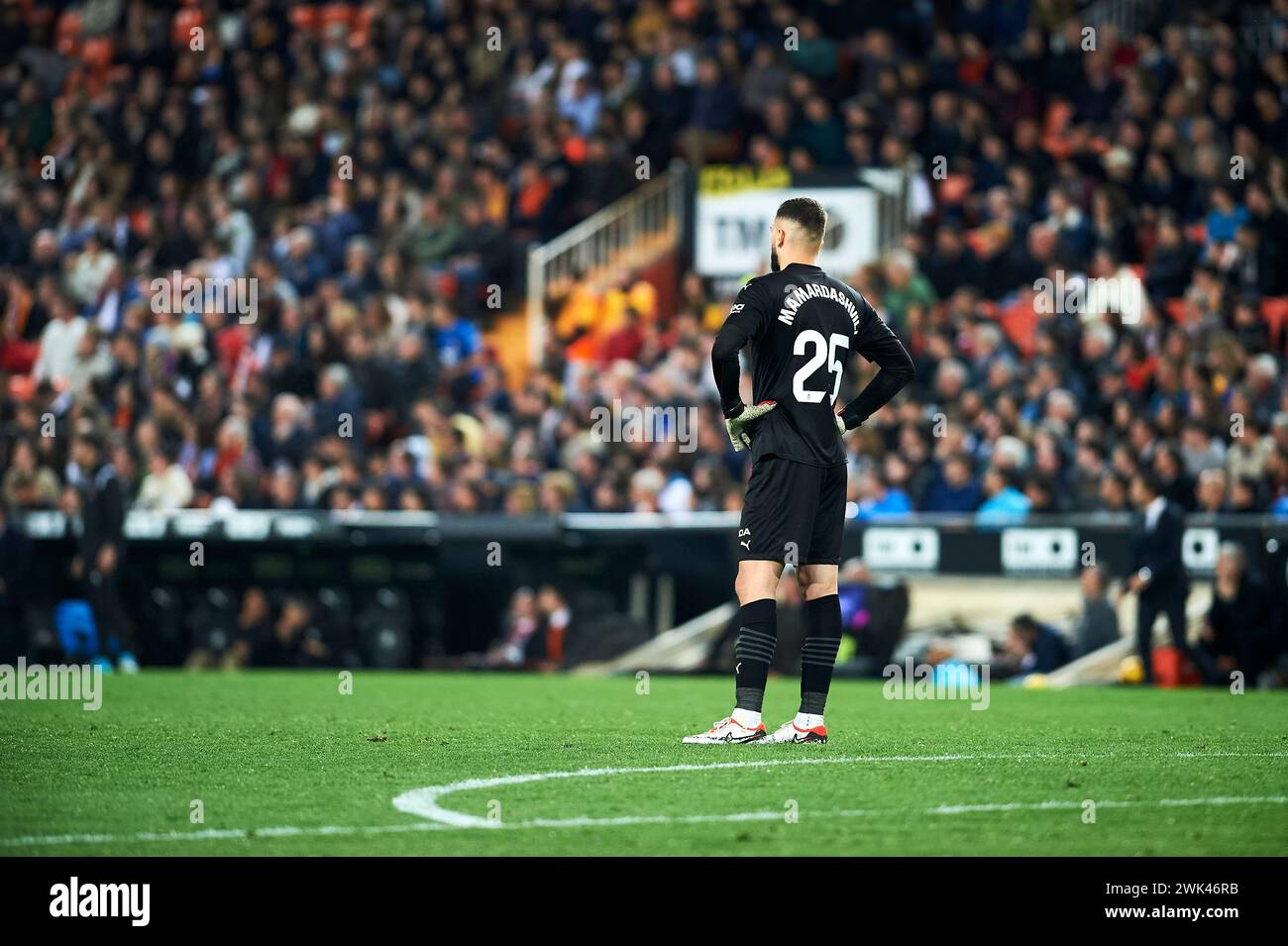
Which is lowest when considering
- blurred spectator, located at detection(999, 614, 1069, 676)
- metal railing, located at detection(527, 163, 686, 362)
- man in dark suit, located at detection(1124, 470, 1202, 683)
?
blurred spectator, located at detection(999, 614, 1069, 676)

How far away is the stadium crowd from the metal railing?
374 millimetres

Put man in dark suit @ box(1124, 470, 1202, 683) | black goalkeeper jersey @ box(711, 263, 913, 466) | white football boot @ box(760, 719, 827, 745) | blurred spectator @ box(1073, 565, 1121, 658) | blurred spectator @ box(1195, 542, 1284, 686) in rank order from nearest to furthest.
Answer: black goalkeeper jersey @ box(711, 263, 913, 466) < white football boot @ box(760, 719, 827, 745) < blurred spectator @ box(1195, 542, 1284, 686) < man in dark suit @ box(1124, 470, 1202, 683) < blurred spectator @ box(1073, 565, 1121, 658)

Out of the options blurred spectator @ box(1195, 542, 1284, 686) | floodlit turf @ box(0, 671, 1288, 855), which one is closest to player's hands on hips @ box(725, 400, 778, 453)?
floodlit turf @ box(0, 671, 1288, 855)

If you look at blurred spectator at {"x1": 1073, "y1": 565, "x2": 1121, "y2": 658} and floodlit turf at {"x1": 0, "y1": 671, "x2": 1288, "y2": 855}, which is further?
blurred spectator at {"x1": 1073, "y1": 565, "x2": 1121, "y2": 658}

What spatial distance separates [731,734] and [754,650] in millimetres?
383

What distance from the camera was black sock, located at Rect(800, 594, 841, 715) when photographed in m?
7.84

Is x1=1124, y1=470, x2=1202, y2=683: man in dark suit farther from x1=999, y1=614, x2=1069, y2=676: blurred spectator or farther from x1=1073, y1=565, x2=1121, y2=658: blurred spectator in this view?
x1=999, y1=614, x2=1069, y2=676: blurred spectator

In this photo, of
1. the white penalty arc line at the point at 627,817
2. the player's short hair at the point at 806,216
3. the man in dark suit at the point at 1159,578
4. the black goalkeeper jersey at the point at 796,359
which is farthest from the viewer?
the man in dark suit at the point at 1159,578

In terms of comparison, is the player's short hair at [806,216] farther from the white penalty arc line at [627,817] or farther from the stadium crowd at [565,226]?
the stadium crowd at [565,226]

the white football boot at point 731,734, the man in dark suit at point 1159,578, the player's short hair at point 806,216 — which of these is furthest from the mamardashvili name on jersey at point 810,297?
the man in dark suit at point 1159,578

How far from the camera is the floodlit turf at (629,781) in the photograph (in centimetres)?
551

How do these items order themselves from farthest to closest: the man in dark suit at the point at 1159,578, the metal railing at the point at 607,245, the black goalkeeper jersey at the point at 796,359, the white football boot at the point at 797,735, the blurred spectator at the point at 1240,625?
the metal railing at the point at 607,245
the man in dark suit at the point at 1159,578
the blurred spectator at the point at 1240,625
the white football boot at the point at 797,735
the black goalkeeper jersey at the point at 796,359

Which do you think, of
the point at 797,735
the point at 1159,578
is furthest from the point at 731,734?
the point at 1159,578
